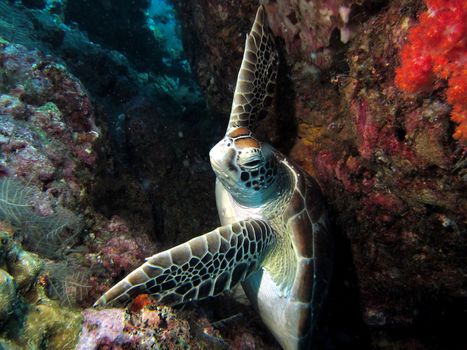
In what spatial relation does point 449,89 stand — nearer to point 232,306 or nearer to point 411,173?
point 411,173

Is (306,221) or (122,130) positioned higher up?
(306,221)

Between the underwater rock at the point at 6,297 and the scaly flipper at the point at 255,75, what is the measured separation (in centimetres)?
209

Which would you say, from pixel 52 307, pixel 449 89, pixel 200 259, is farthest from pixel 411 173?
pixel 52 307

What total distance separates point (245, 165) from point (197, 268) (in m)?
0.93

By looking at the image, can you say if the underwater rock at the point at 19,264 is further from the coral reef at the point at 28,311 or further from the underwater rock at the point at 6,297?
the underwater rock at the point at 6,297

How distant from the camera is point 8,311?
1.32 m

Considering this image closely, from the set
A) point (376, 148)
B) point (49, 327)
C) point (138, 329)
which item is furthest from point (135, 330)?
point (376, 148)

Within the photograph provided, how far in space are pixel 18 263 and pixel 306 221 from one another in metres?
2.26

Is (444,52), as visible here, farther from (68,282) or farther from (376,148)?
(68,282)

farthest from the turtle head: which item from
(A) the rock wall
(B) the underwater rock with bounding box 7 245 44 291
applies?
(B) the underwater rock with bounding box 7 245 44 291

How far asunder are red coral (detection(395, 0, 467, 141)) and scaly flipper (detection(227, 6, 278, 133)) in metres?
1.47

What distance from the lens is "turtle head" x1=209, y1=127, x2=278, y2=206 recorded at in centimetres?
261

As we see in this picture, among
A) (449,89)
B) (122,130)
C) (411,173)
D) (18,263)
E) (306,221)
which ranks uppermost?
(449,89)

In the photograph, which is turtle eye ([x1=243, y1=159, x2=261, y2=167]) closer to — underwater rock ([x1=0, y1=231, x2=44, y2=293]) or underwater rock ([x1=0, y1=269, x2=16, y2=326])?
underwater rock ([x1=0, y1=231, x2=44, y2=293])
